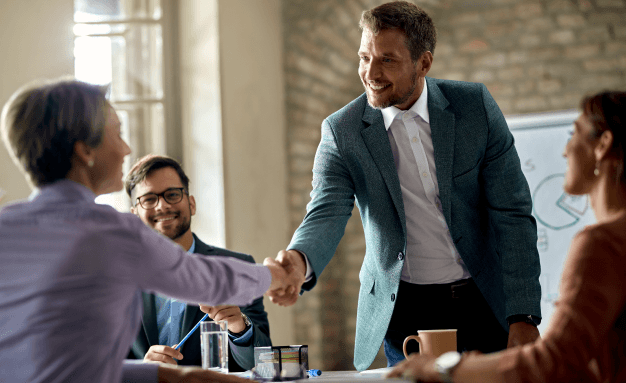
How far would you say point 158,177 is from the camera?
2.44 meters

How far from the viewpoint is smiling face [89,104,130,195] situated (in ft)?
4.10

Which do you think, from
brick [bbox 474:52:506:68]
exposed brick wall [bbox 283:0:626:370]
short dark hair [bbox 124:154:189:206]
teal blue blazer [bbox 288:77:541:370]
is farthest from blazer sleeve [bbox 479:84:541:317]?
brick [bbox 474:52:506:68]

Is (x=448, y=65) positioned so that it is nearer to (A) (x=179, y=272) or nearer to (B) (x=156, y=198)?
(B) (x=156, y=198)

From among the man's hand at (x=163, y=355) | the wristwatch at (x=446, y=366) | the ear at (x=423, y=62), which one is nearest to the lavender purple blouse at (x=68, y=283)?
the wristwatch at (x=446, y=366)

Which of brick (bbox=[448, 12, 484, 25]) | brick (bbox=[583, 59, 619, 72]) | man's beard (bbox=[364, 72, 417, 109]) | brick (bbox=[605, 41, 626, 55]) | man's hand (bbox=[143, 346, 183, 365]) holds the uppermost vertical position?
brick (bbox=[448, 12, 484, 25])

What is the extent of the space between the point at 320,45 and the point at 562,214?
6.14ft

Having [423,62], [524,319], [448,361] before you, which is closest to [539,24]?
[423,62]

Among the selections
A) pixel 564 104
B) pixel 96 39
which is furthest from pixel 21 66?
pixel 564 104

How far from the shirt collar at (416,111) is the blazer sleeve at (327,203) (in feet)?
0.59

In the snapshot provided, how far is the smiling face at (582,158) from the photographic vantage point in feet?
4.00

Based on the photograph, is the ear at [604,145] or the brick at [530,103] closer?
the ear at [604,145]

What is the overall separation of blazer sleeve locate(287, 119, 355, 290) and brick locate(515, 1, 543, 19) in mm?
2909

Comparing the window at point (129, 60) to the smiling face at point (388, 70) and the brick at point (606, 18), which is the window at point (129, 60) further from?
the brick at point (606, 18)

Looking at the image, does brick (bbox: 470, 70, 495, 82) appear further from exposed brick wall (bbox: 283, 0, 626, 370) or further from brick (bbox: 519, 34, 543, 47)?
brick (bbox: 519, 34, 543, 47)
